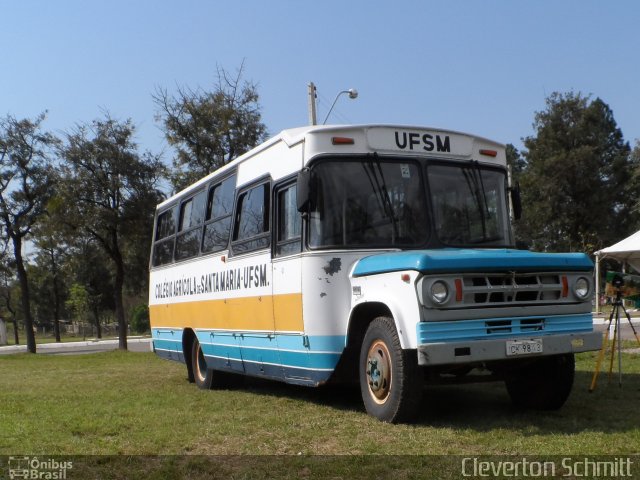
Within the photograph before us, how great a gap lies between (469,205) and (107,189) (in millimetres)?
20758

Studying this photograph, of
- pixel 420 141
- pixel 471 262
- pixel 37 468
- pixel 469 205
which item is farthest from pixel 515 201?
pixel 37 468

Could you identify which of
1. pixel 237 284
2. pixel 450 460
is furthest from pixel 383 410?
pixel 237 284

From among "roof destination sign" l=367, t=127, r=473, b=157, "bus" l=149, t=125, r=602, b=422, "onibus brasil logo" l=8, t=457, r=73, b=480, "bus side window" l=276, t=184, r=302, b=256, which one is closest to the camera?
"onibus brasil logo" l=8, t=457, r=73, b=480

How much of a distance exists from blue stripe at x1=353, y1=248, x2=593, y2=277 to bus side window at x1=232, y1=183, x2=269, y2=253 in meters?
2.19

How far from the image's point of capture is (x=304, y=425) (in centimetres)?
776

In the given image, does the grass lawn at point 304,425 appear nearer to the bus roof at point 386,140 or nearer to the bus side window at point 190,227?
the bus side window at point 190,227

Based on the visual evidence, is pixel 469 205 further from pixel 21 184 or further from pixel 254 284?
pixel 21 184

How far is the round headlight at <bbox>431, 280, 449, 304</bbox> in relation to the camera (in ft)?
22.8

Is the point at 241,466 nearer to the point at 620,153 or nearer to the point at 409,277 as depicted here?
the point at 409,277

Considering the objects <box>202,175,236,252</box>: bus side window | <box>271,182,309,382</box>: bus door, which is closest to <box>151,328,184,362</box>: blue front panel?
<box>202,175,236,252</box>: bus side window

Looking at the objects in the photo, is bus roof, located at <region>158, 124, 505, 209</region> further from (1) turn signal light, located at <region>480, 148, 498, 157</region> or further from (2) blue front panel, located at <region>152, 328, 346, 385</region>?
(2) blue front panel, located at <region>152, 328, 346, 385</region>

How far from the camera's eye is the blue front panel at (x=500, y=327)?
6.98m

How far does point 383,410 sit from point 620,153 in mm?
56534

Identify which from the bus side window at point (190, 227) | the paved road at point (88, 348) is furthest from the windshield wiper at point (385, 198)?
the paved road at point (88, 348)
